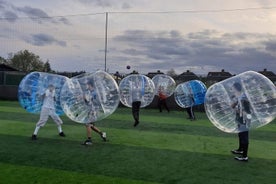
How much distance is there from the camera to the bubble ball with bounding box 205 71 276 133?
332 inches

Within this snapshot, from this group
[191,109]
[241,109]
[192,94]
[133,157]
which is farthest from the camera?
[192,94]

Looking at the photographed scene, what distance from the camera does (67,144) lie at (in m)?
10.6

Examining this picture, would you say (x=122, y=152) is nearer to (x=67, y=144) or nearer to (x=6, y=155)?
(x=67, y=144)

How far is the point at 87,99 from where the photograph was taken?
390 inches

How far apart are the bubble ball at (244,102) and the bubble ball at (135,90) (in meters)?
6.81

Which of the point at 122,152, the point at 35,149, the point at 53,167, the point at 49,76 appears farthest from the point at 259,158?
the point at 49,76

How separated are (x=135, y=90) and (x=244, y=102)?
26.7 feet

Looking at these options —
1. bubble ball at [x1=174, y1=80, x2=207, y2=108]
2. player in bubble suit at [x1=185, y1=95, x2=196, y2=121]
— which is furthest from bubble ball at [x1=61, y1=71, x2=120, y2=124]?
bubble ball at [x1=174, y1=80, x2=207, y2=108]

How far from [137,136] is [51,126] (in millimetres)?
3712

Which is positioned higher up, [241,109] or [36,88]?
[36,88]

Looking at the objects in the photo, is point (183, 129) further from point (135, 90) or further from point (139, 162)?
point (139, 162)

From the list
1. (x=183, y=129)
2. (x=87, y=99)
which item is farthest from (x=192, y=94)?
(x=87, y=99)

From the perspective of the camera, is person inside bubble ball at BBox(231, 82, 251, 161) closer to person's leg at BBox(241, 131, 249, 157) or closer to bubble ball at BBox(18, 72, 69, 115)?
person's leg at BBox(241, 131, 249, 157)

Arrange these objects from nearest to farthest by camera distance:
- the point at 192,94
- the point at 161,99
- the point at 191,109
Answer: the point at 191,109 → the point at 192,94 → the point at 161,99
